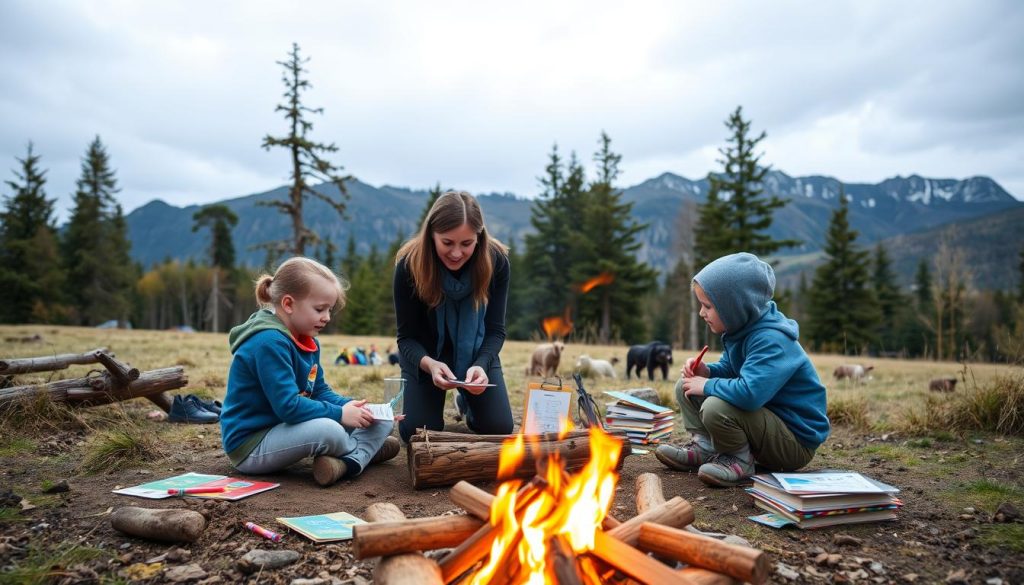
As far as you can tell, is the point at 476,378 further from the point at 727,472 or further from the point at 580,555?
the point at 580,555

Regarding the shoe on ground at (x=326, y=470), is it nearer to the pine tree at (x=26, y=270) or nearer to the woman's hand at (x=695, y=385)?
the woman's hand at (x=695, y=385)

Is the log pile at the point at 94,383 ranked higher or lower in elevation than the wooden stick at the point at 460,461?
higher

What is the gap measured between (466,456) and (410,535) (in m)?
1.61

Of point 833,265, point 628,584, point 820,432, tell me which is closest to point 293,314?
point 628,584

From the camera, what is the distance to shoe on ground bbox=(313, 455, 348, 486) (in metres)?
3.53

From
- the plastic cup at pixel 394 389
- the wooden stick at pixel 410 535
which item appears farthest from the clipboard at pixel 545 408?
the wooden stick at pixel 410 535

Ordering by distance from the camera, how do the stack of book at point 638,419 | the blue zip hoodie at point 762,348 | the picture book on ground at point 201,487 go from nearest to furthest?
the picture book on ground at point 201,487 < the blue zip hoodie at point 762,348 < the stack of book at point 638,419

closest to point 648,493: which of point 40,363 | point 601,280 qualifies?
point 40,363

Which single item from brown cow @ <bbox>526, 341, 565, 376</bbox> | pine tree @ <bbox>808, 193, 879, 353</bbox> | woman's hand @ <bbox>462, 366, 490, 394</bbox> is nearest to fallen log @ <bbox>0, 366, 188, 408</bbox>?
woman's hand @ <bbox>462, 366, 490, 394</bbox>

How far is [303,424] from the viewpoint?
141 inches

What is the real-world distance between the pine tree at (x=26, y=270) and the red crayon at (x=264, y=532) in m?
43.3

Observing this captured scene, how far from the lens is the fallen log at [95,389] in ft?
15.5

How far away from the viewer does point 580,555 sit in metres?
1.98

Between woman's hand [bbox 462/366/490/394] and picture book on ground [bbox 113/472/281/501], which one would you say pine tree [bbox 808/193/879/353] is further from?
picture book on ground [bbox 113/472/281/501]
